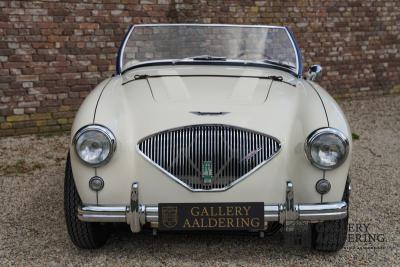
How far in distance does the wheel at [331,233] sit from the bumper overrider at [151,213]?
0.25 m

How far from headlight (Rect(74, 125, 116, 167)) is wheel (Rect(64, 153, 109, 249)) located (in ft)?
0.95

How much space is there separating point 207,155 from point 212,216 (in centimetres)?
34

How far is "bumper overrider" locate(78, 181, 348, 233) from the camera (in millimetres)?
2635

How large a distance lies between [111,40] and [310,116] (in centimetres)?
401

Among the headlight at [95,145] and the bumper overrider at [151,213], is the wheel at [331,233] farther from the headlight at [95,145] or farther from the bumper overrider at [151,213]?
the headlight at [95,145]

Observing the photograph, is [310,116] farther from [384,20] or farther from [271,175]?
[384,20]

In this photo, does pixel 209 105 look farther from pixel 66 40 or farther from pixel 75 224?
pixel 66 40

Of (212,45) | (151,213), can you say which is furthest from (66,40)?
(151,213)

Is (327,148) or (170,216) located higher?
(327,148)

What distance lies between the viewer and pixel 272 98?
302cm

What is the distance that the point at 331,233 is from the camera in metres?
2.90

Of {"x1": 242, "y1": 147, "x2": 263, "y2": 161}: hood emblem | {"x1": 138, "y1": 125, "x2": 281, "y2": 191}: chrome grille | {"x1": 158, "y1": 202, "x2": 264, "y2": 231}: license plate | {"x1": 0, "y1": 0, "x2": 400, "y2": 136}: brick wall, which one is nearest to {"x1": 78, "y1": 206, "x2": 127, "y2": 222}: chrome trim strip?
{"x1": 158, "y1": 202, "x2": 264, "y2": 231}: license plate

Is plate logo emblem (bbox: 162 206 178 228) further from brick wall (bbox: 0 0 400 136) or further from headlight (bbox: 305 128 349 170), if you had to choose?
brick wall (bbox: 0 0 400 136)

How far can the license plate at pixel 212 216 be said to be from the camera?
262 cm
